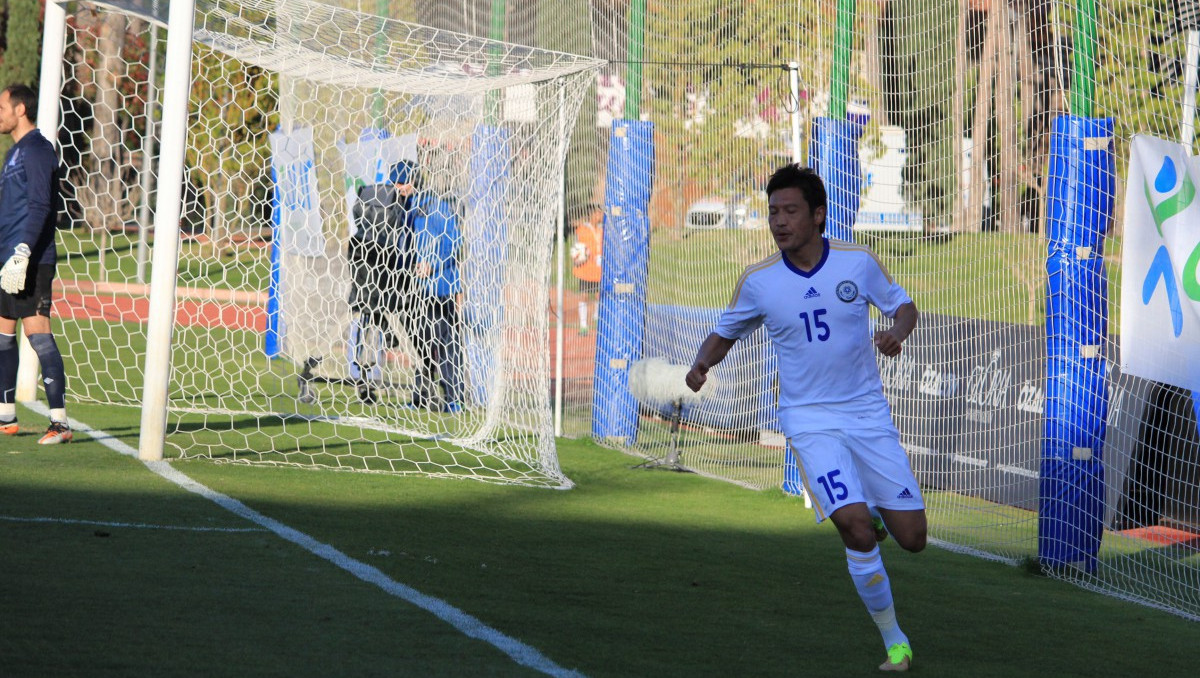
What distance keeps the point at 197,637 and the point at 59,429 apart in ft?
16.2

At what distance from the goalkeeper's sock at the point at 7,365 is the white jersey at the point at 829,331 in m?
5.96

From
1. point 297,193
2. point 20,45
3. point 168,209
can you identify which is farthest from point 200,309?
point 20,45

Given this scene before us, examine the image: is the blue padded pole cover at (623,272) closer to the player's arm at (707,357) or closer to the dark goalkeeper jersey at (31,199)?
the dark goalkeeper jersey at (31,199)

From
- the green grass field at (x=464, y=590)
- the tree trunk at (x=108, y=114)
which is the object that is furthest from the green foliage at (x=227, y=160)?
the green grass field at (x=464, y=590)

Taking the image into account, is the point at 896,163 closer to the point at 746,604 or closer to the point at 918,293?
the point at 918,293

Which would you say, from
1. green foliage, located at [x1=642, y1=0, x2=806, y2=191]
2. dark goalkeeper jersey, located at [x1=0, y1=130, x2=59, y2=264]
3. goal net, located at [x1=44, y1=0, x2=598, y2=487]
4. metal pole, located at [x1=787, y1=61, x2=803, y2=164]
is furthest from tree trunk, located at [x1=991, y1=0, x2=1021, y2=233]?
dark goalkeeper jersey, located at [x1=0, y1=130, x2=59, y2=264]

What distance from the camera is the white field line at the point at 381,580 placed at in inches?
192

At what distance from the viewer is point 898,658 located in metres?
5.13

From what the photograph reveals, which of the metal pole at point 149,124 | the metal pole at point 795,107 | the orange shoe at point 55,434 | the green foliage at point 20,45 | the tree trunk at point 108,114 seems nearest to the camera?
the orange shoe at point 55,434

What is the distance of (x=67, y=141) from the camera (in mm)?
13250

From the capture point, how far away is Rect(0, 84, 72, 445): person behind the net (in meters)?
8.81

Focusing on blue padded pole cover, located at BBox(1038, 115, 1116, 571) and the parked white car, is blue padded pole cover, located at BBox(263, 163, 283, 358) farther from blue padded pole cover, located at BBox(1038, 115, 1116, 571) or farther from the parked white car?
blue padded pole cover, located at BBox(1038, 115, 1116, 571)

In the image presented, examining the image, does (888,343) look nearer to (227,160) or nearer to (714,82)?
(714,82)

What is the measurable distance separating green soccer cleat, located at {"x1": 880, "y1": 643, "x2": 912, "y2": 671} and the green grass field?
0.23ft
